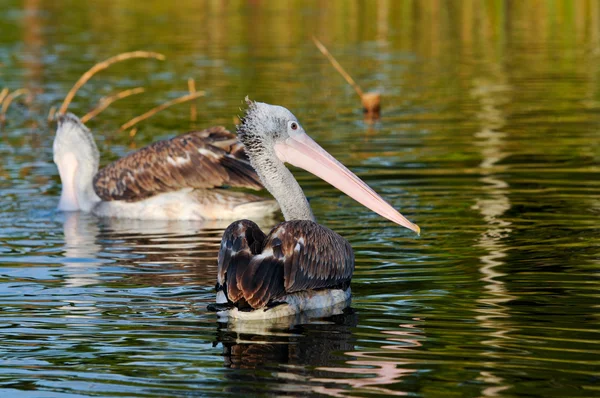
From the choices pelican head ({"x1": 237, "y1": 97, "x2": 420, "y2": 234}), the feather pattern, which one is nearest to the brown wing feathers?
pelican head ({"x1": 237, "y1": 97, "x2": 420, "y2": 234})

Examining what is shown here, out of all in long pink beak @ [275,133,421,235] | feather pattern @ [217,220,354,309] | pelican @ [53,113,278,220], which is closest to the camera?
feather pattern @ [217,220,354,309]

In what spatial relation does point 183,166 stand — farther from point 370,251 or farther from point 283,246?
point 283,246

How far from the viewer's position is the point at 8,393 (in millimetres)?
6211

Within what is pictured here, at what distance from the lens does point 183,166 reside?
39.1ft

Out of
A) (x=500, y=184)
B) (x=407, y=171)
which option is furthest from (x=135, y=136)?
(x=500, y=184)

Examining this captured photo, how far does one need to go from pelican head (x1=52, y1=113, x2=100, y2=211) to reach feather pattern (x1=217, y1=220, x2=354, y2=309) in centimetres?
523

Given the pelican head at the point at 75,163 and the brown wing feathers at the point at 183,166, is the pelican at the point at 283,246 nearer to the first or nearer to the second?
the brown wing feathers at the point at 183,166

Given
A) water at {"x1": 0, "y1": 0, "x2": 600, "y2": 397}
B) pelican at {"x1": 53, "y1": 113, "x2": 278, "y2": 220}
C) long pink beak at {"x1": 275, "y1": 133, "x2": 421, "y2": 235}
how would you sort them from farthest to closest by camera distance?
pelican at {"x1": 53, "y1": 113, "x2": 278, "y2": 220}
long pink beak at {"x1": 275, "y1": 133, "x2": 421, "y2": 235}
water at {"x1": 0, "y1": 0, "x2": 600, "y2": 397}

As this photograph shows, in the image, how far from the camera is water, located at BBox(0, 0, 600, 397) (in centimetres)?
646

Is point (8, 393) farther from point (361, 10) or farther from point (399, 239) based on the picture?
point (361, 10)

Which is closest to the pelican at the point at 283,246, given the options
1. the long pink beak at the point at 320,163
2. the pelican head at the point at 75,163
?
the long pink beak at the point at 320,163

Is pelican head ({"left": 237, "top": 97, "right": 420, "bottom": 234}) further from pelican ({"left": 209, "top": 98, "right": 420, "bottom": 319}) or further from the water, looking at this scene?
the water

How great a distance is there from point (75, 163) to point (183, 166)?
1.43m

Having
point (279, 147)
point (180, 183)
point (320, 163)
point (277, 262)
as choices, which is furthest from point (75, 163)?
point (277, 262)
